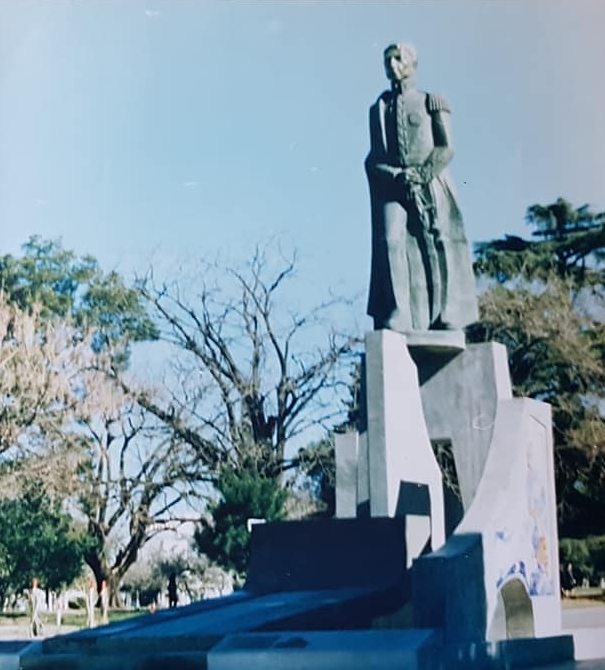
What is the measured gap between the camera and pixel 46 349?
19.5m

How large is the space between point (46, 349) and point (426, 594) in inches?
514

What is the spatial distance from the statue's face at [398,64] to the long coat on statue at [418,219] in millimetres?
155

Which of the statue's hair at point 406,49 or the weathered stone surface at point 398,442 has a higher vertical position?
the statue's hair at point 406,49

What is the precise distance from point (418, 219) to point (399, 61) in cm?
140

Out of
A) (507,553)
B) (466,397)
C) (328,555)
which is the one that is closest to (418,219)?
(466,397)

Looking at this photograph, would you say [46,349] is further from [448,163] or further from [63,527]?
[448,163]

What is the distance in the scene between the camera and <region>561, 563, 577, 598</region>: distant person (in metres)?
18.7

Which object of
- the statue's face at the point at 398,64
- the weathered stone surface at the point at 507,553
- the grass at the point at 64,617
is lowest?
the grass at the point at 64,617

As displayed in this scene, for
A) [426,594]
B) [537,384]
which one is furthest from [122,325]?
[426,594]

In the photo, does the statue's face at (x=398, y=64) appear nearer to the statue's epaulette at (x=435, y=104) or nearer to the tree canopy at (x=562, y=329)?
the statue's epaulette at (x=435, y=104)

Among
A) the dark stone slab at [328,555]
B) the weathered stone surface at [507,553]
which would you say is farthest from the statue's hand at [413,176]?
the dark stone slab at [328,555]

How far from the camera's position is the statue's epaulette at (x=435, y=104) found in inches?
403

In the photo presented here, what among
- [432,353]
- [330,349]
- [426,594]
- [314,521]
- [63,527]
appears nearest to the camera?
[426,594]

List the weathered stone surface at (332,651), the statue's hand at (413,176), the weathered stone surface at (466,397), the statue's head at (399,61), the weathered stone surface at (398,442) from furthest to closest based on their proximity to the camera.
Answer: the statue's head at (399,61) < the statue's hand at (413,176) < the weathered stone surface at (466,397) < the weathered stone surface at (398,442) < the weathered stone surface at (332,651)
